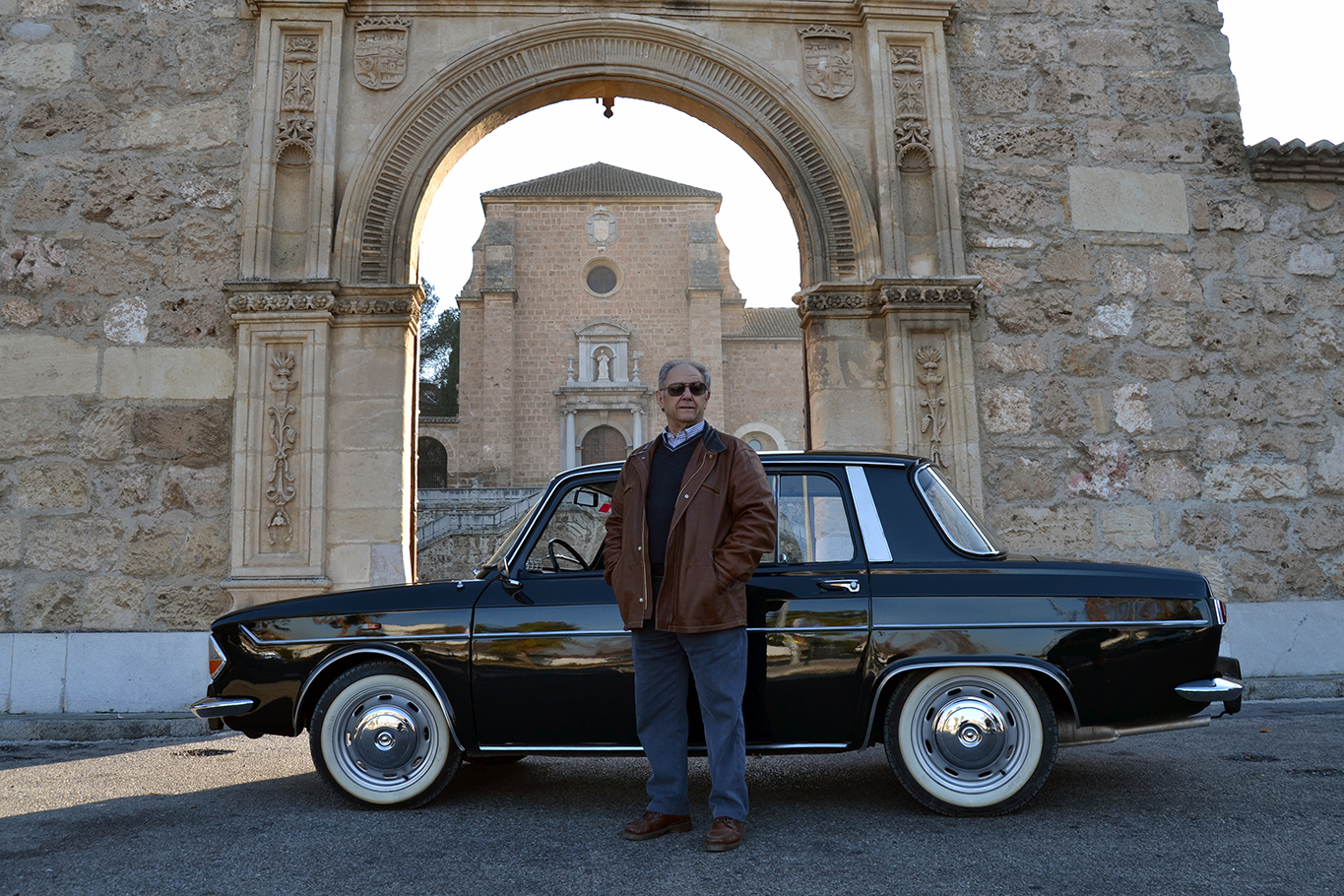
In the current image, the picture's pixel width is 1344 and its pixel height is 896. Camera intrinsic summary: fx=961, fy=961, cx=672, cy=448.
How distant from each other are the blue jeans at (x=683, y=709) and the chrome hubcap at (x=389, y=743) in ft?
3.37

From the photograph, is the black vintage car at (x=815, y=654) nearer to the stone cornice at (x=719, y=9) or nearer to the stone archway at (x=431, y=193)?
the stone archway at (x=431, y=193)

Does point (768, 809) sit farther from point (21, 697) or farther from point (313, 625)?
point (21, 697)

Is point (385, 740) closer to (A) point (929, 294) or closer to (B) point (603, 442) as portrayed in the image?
(A) point (929, 294)

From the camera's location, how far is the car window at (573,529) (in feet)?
14.1

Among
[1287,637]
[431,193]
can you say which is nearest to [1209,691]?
[1287,637]

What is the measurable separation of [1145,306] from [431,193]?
19.4 feet

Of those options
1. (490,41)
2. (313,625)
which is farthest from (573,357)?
(313,625)

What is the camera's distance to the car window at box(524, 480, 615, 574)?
14.1 ft

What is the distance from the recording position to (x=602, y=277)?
130ft

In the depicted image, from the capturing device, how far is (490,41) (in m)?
7.84

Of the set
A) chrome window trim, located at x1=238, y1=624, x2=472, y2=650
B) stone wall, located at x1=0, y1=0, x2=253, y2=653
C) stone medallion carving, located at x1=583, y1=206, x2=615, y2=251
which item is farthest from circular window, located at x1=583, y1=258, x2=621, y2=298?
chrome window trim, located at x1=238, y1=624, x2=472, y2=650

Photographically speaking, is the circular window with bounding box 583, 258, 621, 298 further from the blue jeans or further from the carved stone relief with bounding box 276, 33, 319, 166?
the blue jeans

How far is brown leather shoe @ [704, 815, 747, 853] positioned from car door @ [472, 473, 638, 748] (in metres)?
0.64

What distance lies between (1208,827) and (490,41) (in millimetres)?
7241
